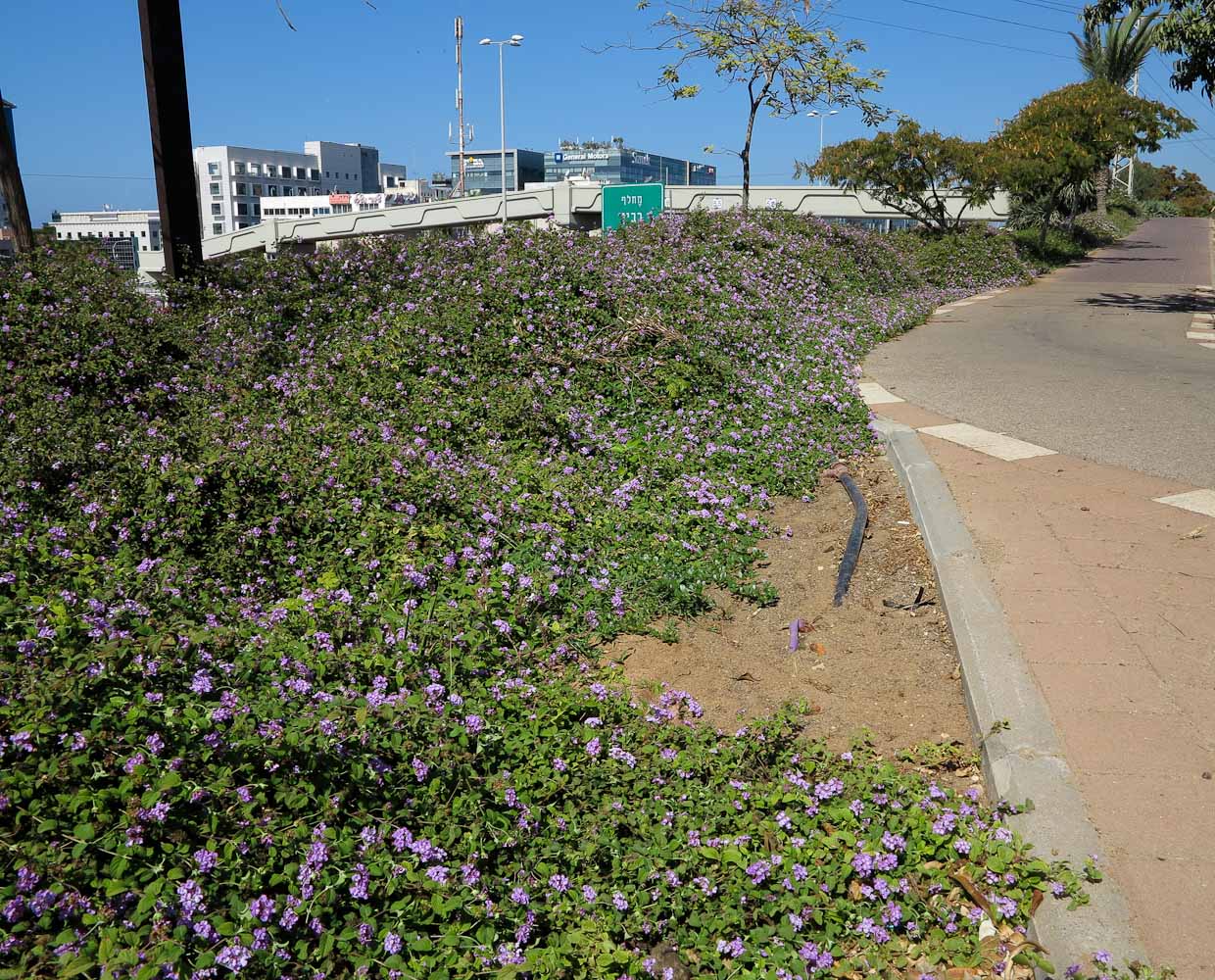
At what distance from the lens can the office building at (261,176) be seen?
13512 cm

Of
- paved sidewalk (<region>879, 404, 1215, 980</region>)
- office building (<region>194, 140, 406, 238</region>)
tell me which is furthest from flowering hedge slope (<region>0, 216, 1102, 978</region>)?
office building (<region>194, 140, 406, 238</region>)

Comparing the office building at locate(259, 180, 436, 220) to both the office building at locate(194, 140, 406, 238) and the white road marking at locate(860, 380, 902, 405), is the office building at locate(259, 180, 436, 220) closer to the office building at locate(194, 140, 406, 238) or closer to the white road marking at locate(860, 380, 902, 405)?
the office building at locate(194, 140, 406, 238)

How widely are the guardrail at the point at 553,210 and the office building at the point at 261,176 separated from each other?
9622cm

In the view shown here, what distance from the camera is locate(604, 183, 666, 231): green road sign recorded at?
15773 millimetres

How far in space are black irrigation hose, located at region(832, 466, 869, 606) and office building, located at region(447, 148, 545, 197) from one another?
7456cm

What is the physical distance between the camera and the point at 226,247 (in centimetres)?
4266

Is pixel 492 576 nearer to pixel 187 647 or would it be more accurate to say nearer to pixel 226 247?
pixel 187 647

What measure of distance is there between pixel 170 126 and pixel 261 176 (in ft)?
494

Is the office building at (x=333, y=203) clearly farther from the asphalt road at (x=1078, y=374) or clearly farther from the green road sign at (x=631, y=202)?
the asphalt road at (x=1078, y=374)

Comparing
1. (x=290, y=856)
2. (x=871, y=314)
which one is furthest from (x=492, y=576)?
(x=871, y=314)

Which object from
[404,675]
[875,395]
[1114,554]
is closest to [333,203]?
[875,395]

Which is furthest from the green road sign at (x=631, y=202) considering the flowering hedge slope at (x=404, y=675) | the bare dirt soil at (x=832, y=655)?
the bare dirt soil at (x=832, y=655)

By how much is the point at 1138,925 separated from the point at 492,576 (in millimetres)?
2964

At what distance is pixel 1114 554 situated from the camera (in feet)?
15.8
